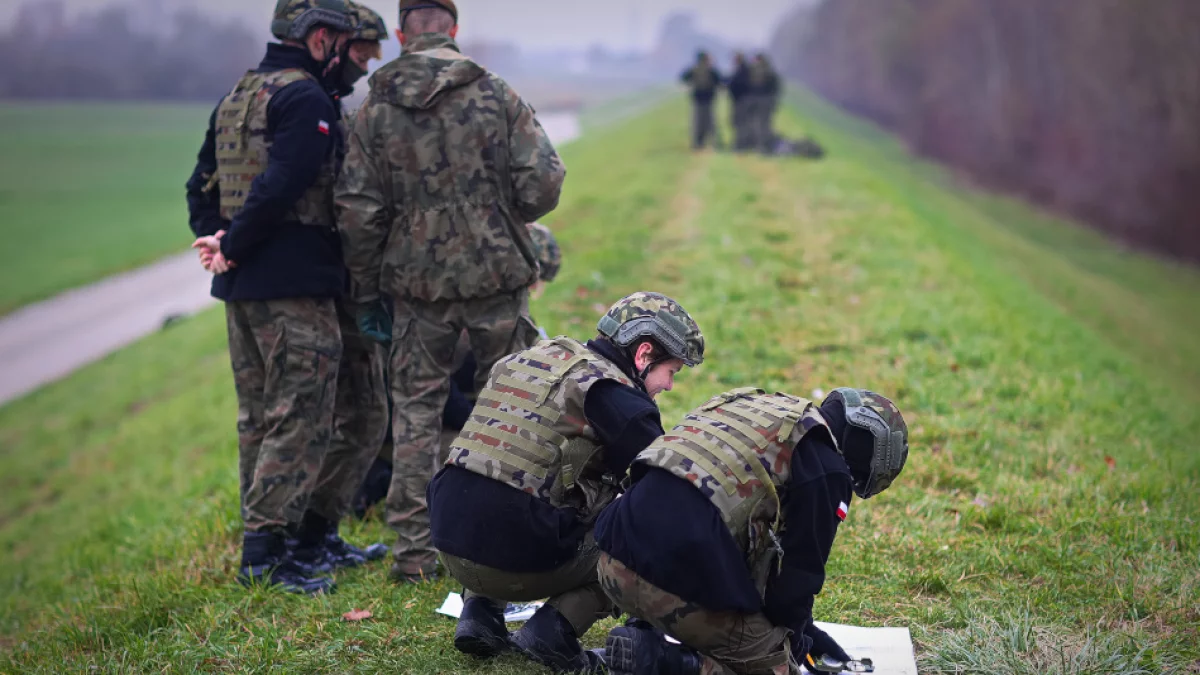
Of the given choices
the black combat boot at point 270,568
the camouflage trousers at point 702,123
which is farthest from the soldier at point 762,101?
the black combat boot at point 270,568

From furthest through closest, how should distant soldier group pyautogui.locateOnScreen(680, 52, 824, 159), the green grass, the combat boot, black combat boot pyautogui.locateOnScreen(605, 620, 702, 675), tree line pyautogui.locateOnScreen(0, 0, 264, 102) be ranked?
tree line pyautogui.locateOnScreen(0, 0, 264, 102)
the green grass
distant soldier group pyautogui.locateOnScreen(680, 52, 824, 159)
the combat boot
black combat boot pyautogui.locateOnScreen(605, 620, 702, 675)

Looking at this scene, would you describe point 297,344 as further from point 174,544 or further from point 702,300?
point 702,300

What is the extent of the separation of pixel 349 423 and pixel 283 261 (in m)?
0.94

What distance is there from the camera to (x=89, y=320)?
69.6 feet

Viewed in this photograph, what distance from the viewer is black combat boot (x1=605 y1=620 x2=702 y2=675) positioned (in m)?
3.70

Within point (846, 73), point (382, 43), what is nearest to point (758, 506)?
point (382, 43)

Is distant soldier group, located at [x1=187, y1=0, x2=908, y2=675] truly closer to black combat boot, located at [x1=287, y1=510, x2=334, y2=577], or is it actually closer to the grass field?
black combat boot, located at [x1=287, y1=510, x2=334, y2=577]

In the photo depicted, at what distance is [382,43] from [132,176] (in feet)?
111

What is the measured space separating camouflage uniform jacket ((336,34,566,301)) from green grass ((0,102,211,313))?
19.5 meters

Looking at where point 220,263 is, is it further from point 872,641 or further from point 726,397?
point 872,641

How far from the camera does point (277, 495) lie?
498 cm

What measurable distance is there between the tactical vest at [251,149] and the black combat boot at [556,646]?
2.19m

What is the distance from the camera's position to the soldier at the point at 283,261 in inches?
193

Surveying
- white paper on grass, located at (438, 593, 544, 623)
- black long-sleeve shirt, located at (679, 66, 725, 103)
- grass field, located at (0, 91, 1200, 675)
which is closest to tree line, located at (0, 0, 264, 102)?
black long-sleeve shirt, located at (679, 66, 725, 103)
